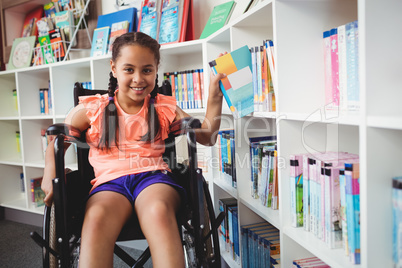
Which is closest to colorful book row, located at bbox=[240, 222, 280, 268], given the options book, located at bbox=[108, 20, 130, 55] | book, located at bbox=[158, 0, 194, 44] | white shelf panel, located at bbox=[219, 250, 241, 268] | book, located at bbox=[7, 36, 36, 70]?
white shelf panel, located at bbox=[219, 250, 241, 268]

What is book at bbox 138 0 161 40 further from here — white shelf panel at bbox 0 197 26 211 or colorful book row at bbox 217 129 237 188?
white shelf panel at bbox 0 197 26 211

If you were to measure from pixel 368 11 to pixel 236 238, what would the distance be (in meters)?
1.21

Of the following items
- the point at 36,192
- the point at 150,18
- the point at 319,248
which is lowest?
the point at 36,192

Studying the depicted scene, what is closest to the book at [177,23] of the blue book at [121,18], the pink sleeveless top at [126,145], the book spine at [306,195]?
the blue book at [121,18]

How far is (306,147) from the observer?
3.79ft

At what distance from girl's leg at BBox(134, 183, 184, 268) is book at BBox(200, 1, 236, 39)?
3.48ft

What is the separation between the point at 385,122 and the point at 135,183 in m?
0.85

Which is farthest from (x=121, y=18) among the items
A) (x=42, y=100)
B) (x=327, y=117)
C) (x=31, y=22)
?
(x=327, y=117)

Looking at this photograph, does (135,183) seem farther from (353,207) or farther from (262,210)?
(353,207)

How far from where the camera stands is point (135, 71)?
135 cm

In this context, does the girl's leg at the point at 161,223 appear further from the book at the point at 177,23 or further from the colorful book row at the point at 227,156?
the book at the point at 177,23

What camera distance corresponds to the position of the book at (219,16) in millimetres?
1888

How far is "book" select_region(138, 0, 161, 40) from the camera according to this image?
7.47 feet

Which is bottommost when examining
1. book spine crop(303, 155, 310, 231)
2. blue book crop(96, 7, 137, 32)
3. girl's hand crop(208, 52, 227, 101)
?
book spine crop(303, 155, 310, 231)
